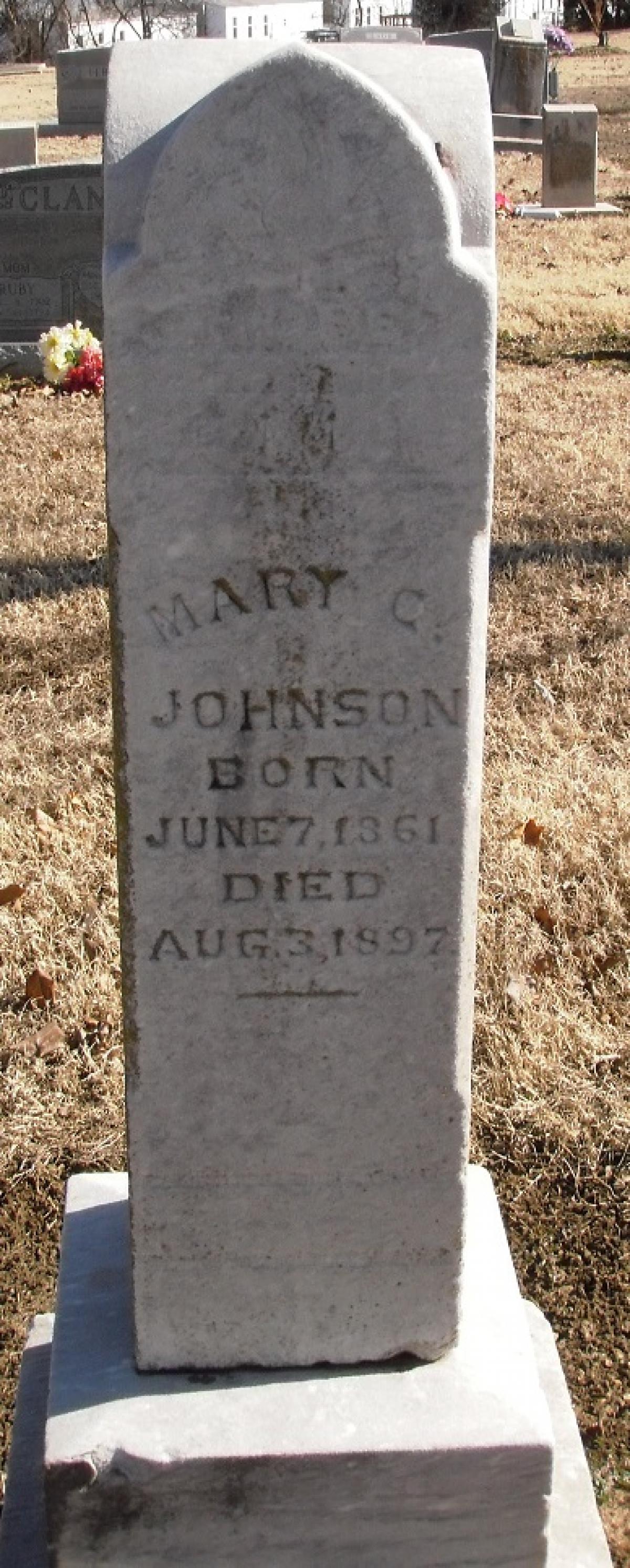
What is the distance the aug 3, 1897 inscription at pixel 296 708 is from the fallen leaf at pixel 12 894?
1.94 meters

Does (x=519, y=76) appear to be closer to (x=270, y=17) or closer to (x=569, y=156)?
(x=569, y=156)

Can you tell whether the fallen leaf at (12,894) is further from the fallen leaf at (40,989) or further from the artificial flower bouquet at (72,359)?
the artificial flower bouquet at (72,359)

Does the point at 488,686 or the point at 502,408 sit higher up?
the point at 502,408

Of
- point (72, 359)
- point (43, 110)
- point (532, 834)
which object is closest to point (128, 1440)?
point (532, 834)

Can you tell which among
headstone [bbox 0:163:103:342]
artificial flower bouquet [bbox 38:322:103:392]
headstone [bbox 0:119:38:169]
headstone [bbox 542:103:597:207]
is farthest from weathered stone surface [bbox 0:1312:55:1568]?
headstone [bbox 0:119:38:169]

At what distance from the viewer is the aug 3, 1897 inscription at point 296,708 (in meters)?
1.88

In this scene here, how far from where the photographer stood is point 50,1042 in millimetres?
3738

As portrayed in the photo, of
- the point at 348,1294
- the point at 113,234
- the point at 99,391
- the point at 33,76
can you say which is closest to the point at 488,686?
the point at 348,1294

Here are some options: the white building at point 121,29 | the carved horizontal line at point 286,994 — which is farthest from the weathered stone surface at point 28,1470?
the white building at point 121,29

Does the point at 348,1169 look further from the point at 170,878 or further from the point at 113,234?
the point at 113,234

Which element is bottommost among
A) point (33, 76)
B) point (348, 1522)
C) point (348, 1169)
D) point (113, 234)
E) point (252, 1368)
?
point (348, 1522)

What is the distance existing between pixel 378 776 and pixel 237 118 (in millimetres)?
814

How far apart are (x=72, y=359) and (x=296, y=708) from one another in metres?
7.79

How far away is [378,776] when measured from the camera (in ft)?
7.03
